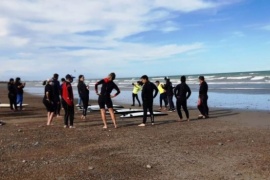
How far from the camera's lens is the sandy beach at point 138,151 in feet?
21.1

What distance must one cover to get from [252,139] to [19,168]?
573 centimetres

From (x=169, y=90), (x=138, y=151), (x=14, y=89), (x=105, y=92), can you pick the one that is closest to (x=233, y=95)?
(x=169, y=90)

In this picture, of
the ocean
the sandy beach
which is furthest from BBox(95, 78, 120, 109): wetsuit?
the ocean

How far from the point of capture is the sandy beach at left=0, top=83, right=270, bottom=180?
6.44m

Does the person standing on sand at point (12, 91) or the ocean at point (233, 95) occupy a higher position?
the person standing on sand at point (12, 91)

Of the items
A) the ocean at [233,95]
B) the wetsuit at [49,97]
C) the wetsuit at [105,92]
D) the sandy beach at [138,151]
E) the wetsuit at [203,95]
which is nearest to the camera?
the sandy beach at [138,151]

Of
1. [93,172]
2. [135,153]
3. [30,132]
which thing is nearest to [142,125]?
[30,132]

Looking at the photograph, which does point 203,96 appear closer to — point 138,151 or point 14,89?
point 138,151

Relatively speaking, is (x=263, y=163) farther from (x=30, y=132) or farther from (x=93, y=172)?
(x=30, y=132)

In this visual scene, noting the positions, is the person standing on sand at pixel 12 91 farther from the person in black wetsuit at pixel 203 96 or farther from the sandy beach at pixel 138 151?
the person in black wetsuit at pixel 203 96

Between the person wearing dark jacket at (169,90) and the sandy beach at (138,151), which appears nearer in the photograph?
the sandy beach at (138,151)

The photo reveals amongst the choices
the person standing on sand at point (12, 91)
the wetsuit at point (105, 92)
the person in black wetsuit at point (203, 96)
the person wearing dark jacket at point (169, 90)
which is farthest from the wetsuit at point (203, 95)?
the person standing on sand at point (12, 91)

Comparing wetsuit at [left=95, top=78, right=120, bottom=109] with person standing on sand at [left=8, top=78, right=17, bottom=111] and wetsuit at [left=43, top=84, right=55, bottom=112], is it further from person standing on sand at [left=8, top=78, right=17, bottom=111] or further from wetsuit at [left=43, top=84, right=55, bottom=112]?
person standing on sand at [left=8, top=78, right=17, bottom=111]

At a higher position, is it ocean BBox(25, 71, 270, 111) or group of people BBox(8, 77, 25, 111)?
group of people BBox(8, 77, 25, 111)
